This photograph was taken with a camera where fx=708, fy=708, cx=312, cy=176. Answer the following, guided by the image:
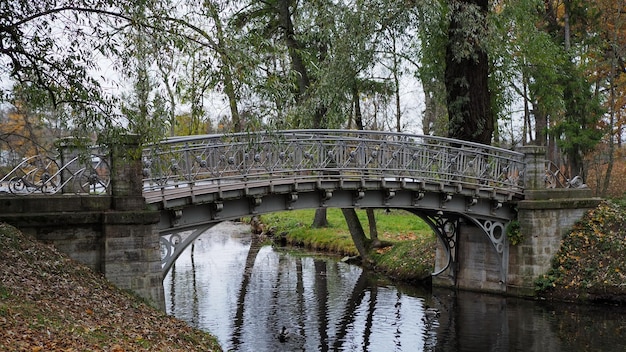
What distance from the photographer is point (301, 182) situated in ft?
47.4

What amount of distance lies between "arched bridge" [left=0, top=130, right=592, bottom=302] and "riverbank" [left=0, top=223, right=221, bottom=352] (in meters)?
1.08

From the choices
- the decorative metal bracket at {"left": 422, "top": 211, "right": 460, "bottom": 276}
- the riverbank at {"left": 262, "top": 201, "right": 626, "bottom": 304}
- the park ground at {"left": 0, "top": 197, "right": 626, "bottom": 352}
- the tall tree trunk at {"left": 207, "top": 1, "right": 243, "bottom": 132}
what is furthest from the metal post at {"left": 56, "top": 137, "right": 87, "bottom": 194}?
the riverbank at {"left": 262, "top": 201, "right": 626, "bottom": 304}

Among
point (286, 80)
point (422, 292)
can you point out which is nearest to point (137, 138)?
point (286, 80)

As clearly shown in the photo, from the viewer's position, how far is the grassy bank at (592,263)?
17.2 meters

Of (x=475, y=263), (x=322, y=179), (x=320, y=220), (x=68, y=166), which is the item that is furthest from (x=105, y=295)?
(x=320, y=220)

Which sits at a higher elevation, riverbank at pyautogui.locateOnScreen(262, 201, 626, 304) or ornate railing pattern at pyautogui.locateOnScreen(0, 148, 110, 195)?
ornate railing pattern at pyautogui.locateOnScreen(0, 148, 110, 195)

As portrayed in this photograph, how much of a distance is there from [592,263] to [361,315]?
614cm

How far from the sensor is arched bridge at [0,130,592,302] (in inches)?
476

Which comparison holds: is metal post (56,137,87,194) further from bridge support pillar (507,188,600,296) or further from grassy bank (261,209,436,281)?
grassy bank (261,209,436,281)

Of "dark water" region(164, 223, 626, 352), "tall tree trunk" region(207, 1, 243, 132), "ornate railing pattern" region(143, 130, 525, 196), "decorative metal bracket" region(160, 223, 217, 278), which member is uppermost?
"tall tree trunk" region(207, 1, 243, 132)

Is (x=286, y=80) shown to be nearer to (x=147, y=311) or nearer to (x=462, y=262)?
(x=147, y=311)

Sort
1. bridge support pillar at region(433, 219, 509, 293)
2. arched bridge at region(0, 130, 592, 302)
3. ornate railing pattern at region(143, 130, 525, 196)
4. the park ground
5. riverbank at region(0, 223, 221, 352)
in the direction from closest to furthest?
1. riverbank at region(0, 223, 221, 352)
2. the park ground
3. arched bridge at region(0, 130, 592, 302)
4. ornate railing pattern at region(143, 130, 525, 196)
5. bridge support pillar at region(433, 219, 509, 293)

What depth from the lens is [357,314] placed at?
16.5m

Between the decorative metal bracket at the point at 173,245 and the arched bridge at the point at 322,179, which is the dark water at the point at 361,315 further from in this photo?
the arched bridge at the point at 322,179
